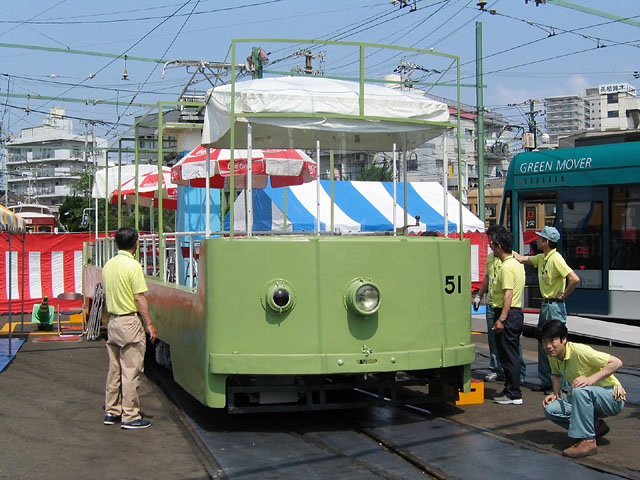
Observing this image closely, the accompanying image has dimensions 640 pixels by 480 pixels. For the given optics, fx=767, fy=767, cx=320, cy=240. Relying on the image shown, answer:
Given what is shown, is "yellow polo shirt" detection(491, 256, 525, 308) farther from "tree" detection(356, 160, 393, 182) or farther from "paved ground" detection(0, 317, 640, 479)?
"tree" detection(356, 160, 393, 182)

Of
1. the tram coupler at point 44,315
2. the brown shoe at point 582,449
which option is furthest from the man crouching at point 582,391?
the tram coupler at point 44,315

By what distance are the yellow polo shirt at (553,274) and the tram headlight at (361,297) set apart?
2498 mm

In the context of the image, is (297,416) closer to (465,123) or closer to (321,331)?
(321,331)

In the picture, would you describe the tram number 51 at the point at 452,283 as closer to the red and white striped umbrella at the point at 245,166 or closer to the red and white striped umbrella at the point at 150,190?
the red and white striped umbrella at the point at 245,166

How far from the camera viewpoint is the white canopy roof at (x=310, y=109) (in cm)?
692

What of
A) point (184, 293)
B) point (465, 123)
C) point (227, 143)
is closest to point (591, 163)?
point (227, 143)

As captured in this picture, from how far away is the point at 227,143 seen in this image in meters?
8.05

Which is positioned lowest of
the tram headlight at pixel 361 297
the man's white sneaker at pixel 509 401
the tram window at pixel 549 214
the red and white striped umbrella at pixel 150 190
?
the man's white sneaker at pixel 509 401

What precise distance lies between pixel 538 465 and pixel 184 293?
11.8 ft

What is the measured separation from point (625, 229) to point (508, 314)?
24.0ft

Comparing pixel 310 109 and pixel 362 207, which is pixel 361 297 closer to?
pixel 310 109

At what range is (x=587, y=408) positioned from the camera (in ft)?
19.4

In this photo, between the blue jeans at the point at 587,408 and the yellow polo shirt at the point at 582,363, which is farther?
the yellow polo shirt at the point at 582,363

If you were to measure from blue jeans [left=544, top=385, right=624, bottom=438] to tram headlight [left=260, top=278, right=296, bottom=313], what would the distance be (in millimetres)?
2373
